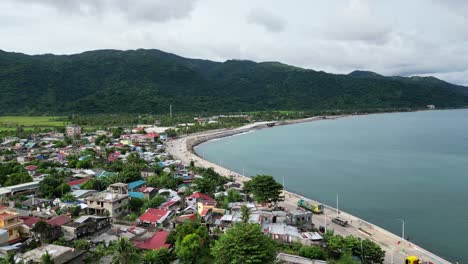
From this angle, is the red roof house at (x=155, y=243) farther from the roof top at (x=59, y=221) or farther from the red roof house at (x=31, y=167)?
the red roof house at (x=31, y=167)

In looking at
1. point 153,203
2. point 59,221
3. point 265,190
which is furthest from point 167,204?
point 265,190

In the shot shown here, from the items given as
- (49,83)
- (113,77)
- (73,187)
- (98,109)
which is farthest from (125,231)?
(113,77)

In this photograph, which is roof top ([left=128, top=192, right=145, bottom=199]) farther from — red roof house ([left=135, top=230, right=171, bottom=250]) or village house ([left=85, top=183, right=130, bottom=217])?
red roof house ([left=135, top=230, right=171, bottom=250])

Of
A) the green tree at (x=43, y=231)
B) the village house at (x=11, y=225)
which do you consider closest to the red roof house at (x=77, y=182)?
the village house at (x=11, y=225)

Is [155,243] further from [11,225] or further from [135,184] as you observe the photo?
[135,184]

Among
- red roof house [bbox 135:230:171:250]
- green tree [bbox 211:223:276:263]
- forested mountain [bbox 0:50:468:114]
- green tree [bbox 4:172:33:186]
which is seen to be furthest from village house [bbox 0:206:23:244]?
forested mountain [bbox 0:50:468:114]
